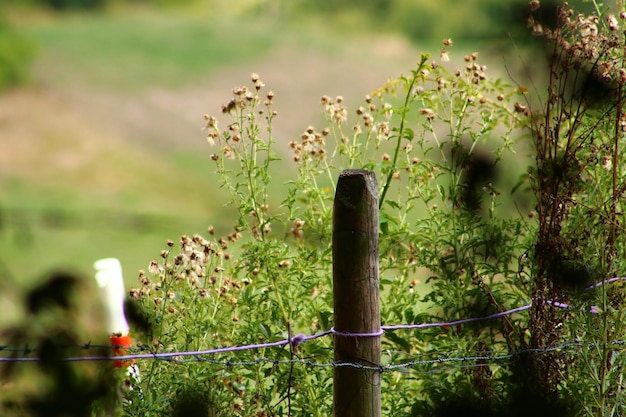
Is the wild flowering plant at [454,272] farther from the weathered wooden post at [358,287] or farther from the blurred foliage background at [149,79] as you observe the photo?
the blurred foliage background at [149,79]

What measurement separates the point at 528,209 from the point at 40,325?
5.78 ft

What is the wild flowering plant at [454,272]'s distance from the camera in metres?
2.44

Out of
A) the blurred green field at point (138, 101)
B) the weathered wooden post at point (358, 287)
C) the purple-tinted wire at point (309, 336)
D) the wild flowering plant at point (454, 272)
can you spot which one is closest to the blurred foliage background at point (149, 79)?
the blurred green field at point (138, 101)

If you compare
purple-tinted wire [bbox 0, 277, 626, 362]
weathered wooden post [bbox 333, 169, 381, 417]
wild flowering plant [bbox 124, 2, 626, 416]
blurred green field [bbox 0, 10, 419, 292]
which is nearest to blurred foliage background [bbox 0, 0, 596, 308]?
blurred green field [bbox 0, 10, 419, 292]

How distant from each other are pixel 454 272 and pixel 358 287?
2.00 feet

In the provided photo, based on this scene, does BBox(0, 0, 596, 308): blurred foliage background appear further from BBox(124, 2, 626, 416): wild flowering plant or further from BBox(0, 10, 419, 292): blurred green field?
BBox(124, 2, 626, 416): wild flowering plant

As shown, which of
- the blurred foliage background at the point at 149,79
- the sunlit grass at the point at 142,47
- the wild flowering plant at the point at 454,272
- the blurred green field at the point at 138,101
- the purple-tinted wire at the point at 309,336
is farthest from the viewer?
the sunlit grass at the point at 142,47

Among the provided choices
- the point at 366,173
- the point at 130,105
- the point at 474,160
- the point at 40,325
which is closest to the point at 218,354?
the point at 366,173

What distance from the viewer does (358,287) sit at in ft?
6.76

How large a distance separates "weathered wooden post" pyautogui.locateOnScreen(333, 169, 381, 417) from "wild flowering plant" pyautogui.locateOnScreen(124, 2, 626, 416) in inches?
12.5

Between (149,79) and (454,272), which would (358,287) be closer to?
(454,272)

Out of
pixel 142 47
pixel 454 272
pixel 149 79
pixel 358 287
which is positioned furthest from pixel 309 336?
pixel 142 47

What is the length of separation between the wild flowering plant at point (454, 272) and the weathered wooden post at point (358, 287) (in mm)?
317

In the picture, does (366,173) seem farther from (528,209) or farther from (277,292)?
(528,209)
